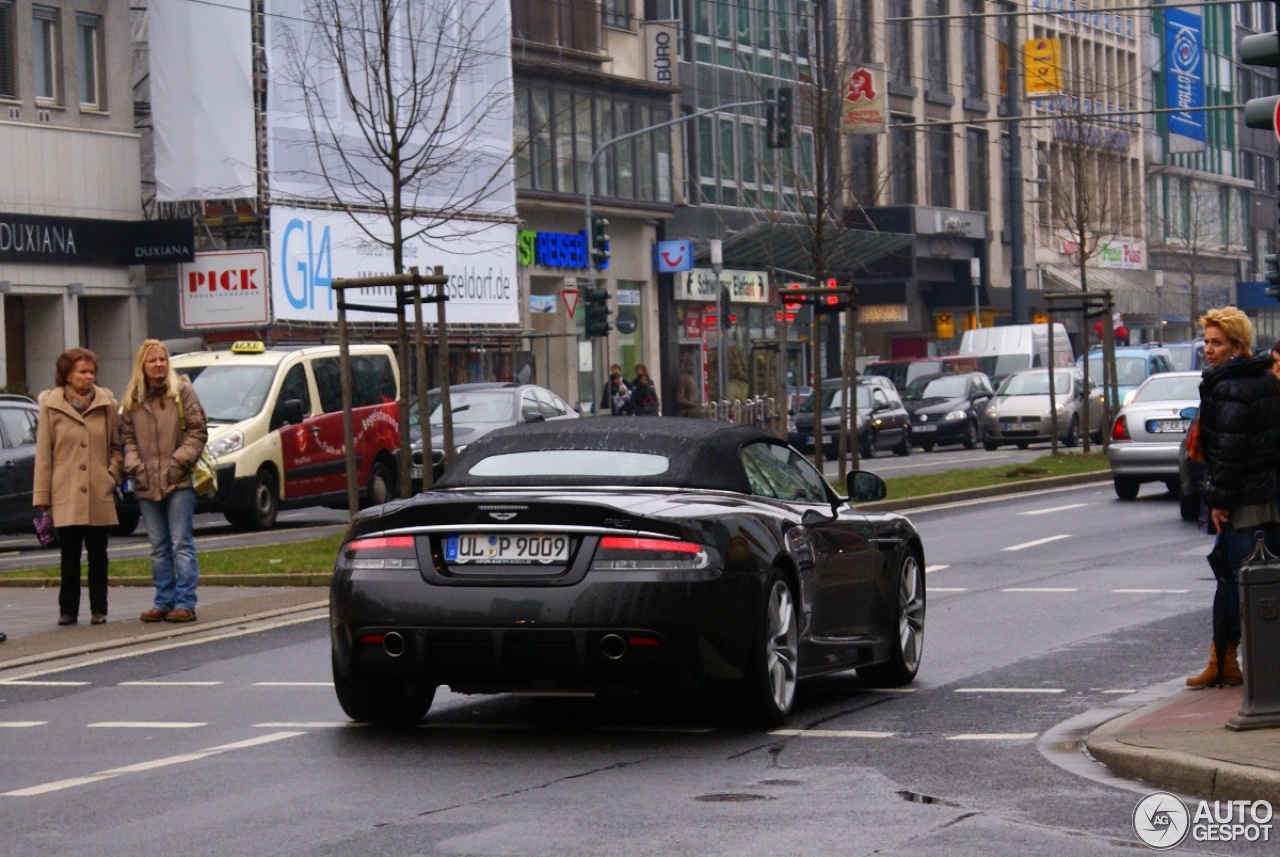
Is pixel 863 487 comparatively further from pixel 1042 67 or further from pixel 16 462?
pixel 1042 67

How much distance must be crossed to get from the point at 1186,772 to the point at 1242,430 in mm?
2353

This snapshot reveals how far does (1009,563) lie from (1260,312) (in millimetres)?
93919

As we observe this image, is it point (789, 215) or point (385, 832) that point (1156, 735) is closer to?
point (385, 832)

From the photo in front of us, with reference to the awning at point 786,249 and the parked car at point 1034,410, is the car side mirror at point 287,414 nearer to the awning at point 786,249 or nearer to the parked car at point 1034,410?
the parked car at point 1034,410

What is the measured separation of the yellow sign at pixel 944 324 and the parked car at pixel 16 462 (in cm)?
5376

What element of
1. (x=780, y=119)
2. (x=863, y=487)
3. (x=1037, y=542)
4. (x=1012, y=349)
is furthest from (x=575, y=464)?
(x=1012, y=349)

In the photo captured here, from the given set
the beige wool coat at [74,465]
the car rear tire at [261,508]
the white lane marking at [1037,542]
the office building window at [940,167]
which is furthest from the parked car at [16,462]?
the office building window at [940,167]

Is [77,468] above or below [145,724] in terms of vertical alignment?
above

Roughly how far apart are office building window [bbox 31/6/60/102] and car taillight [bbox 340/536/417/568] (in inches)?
1133

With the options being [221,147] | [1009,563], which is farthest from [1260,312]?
[1009,563]

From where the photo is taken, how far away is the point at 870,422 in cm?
4625

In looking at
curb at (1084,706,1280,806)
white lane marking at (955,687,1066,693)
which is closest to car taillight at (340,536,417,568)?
curb at (1084,706,1280,806)

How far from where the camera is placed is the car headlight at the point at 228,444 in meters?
25.1

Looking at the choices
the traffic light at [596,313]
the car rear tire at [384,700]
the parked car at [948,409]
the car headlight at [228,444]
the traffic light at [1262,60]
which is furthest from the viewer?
the parked car at [948,409]
